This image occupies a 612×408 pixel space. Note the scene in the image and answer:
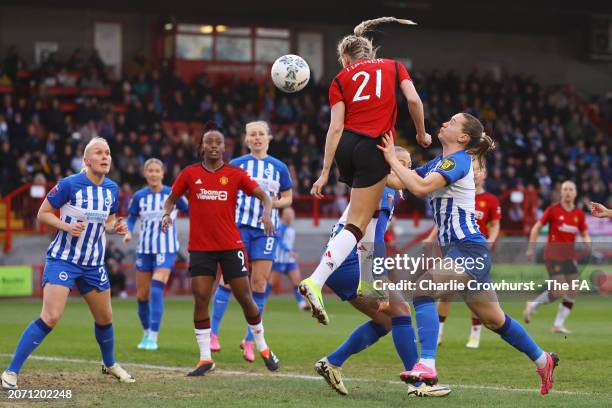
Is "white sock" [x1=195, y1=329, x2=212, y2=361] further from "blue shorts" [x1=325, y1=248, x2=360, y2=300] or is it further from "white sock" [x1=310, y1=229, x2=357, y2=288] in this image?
"white sock" [x1=310, y1=229, x2=357, y2=288]

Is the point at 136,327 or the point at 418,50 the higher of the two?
the point at 418,50

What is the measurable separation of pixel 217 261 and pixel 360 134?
283cm

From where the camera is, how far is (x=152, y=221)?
1344 cm

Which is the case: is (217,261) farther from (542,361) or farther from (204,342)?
(542,361)

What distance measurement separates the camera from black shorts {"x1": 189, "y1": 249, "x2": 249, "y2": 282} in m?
10.2

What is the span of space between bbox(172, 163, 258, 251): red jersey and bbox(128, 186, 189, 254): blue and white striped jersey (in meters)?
2.85

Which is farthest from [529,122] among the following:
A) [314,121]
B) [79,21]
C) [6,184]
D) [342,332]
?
[342,332]

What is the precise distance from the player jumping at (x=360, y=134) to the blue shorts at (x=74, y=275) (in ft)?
7.49

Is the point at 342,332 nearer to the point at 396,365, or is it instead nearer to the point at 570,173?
the point at 396,365

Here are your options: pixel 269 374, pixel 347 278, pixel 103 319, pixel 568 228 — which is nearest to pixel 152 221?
pixel 269 374

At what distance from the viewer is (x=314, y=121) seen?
33312 mm

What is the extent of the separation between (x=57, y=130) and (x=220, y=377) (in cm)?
1903

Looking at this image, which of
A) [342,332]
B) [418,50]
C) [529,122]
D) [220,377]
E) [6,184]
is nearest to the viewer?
[220,377]

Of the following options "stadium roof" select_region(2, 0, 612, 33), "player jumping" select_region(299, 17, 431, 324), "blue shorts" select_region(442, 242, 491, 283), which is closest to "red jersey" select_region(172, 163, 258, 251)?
"player jumping" select_region(299, 17, 431, 324)
